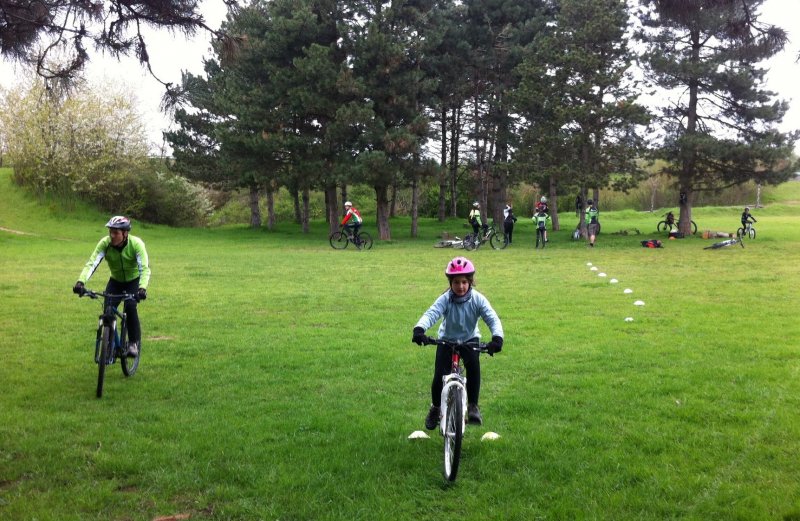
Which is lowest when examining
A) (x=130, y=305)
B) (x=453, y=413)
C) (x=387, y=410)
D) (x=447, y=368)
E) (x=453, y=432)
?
(x=387, y=410)

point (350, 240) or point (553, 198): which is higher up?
point (553, 198)

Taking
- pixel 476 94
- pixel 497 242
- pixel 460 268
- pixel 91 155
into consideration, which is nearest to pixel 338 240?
pixel 497 242

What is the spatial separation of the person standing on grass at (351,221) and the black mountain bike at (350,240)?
0.20 m

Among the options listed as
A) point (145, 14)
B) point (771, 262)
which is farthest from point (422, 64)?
point (145, 14)

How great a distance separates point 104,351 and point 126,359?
2.23ft

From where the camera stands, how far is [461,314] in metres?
4.77

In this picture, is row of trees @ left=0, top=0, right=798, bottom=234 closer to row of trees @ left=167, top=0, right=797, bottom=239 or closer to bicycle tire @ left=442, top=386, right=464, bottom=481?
row of trees @ left=167, top=0, right=797, bottom=239

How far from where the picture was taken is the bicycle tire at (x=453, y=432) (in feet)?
13.9

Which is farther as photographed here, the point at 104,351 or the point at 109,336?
the point at 109,336

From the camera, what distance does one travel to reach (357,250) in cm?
2492

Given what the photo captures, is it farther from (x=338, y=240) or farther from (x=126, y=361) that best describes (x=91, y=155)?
(x=126, y=361)

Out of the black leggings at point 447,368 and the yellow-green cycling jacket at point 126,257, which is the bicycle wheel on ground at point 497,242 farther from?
the black leggings at point 447,368

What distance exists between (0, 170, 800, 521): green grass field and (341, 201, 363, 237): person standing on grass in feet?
35.4

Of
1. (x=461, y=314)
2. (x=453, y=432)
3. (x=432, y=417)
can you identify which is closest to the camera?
(x=453, y=432)
